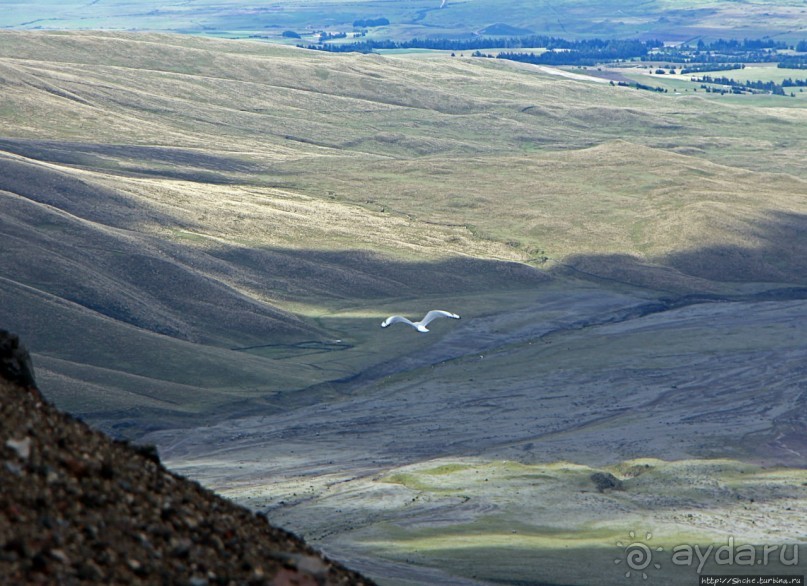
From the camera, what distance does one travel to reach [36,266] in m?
59.4

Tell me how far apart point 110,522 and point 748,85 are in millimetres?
180223

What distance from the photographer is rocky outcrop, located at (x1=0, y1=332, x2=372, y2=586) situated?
11.1 meters

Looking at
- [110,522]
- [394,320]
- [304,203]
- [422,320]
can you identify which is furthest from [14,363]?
[304,203]

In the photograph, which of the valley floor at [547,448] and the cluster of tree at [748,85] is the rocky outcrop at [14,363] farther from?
the cluster of tree at [748,85]

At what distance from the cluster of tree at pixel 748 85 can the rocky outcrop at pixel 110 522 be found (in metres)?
169

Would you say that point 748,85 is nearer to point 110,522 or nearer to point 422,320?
point 422,320

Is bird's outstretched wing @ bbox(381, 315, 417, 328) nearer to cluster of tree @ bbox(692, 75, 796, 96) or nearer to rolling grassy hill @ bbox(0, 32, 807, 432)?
rolling grassy hill @ bbox(0, 32, 807, 432)

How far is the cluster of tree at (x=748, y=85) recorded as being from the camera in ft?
576

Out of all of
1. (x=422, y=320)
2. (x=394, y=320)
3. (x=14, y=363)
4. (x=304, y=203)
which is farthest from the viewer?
(x=304, y=203)

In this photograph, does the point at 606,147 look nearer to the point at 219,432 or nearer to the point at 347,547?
the point at 219,432

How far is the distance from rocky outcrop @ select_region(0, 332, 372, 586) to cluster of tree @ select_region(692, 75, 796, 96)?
555ft

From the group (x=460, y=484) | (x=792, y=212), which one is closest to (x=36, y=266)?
(x=460, y=484)

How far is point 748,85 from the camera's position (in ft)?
593

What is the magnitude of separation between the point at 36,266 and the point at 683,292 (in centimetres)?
3776
